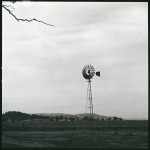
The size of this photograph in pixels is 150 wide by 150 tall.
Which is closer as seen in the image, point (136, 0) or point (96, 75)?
point (136, 0)

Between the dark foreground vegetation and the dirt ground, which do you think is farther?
the dark foreground vegetation

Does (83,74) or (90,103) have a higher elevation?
(83,74)

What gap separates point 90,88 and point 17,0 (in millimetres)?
29757

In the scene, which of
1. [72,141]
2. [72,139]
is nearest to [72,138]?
[72,139]

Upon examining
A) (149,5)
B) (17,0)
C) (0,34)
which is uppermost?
(17,0)

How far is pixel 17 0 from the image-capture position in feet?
48.1

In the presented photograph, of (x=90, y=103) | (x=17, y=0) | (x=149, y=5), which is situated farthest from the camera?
(x=90, y=103)

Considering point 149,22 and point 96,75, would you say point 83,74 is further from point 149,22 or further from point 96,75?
point 149,22

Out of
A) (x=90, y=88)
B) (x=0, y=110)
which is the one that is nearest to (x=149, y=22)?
(x=0, y=110)

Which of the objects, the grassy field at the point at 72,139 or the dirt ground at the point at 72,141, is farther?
the grassy field at the point at 72,139

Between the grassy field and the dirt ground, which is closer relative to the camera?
the dirt ground

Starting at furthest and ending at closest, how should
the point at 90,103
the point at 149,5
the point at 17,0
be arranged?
1. the point at 90,103
2. the point at 17,0
3. the point at 149,5

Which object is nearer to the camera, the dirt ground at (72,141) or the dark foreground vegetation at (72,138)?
the dirt ground at (72,141)

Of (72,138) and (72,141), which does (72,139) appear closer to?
(72,138)
